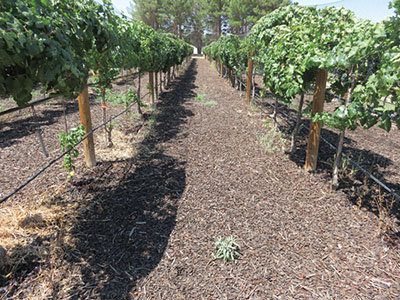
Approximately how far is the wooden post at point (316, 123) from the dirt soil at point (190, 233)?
0.69 feet

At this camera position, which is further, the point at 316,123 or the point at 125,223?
the point at 316,123

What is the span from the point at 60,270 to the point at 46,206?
109 centimetres

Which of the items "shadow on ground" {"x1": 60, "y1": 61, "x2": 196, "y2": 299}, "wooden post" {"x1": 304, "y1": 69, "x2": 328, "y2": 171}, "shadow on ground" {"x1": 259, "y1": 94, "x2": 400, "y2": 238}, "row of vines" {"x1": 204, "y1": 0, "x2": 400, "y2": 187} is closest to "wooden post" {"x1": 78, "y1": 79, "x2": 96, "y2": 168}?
"shadow on ground" {"x1": 60, "y1": 61, "x2": 196, "y2": 299}

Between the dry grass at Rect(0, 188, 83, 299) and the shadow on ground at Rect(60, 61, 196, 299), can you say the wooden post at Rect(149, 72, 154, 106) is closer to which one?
the shadow on ground at Rect(60, 61, 196, 299)

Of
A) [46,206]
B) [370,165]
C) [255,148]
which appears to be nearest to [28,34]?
Result: [46,206]

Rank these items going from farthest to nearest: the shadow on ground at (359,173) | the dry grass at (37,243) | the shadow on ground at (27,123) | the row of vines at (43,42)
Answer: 1. the shadow on ground at (27,123)
2. the shadow on ground at (359,173)
3. the dry grass at (37,243)
4. the row of vines at (43,42)

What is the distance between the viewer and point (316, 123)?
11.9 ft

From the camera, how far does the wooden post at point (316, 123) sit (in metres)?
3.45

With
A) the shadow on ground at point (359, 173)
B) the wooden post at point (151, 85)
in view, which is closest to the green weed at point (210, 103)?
the wooden post at point (151, 85)

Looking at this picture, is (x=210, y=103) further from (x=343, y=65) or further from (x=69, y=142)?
(x=343, y=65)

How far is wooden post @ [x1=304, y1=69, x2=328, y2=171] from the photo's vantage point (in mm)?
3449

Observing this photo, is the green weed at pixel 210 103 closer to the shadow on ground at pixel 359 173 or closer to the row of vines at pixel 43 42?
the shadow on ground at pixel 359 173

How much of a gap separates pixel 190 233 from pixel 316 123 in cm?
245

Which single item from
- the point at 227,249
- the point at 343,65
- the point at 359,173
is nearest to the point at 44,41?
the point at 227,249
